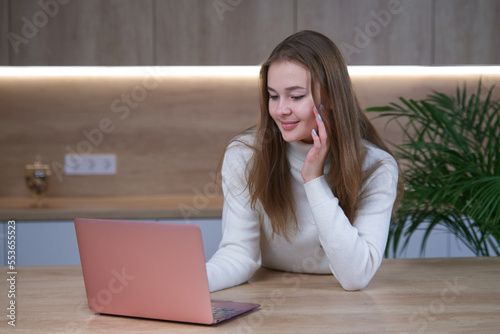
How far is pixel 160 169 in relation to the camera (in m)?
3.30

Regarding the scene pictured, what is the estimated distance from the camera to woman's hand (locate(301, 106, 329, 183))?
57.2 inches

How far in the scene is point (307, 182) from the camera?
1.45 metres

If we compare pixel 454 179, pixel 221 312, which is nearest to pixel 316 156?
pixel 221 312

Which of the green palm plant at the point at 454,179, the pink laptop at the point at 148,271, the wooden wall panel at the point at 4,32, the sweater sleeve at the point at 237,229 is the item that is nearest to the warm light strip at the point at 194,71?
the wooden wall panel at the point at 4,32

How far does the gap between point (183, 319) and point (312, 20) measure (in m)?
2.24

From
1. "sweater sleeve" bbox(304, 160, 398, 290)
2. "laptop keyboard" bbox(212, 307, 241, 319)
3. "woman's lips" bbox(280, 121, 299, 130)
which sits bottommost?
"laptop keyboard" bbox(212, 307, 241, 319)

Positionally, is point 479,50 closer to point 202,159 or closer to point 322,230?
point 202,159

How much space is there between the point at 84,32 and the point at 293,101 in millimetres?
1837

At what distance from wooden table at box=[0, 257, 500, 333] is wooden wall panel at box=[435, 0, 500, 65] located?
1.76m

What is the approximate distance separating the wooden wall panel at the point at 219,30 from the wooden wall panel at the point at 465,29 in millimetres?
767

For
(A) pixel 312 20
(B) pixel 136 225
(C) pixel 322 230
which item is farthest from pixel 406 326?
(A) pixel 312 20

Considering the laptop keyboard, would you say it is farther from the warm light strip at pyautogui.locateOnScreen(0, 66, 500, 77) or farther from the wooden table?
the warm light strip at pyautogui.locateOnScreen(0, 66, 500, 77)

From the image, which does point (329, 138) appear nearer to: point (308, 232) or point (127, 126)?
point (308, 232)

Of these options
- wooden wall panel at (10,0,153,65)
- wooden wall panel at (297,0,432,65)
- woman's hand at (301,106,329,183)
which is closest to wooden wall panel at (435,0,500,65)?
wooden wall panel at (297,0,432,65)
